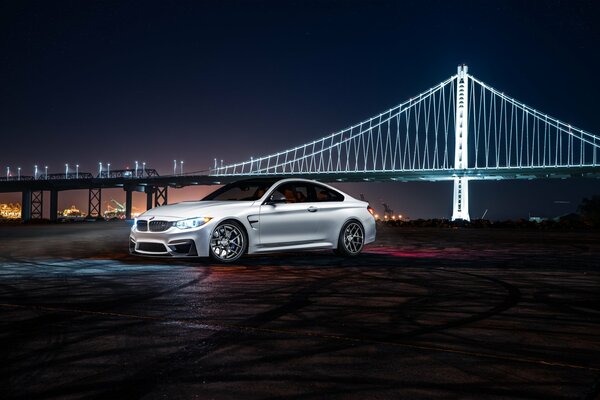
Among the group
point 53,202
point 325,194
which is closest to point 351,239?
point 325,194

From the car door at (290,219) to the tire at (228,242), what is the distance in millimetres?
305

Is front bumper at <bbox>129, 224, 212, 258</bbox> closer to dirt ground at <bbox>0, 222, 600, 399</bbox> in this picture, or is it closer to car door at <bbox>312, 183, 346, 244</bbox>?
dirt ground at <bbox>0, 222, 600, 399</bbox>

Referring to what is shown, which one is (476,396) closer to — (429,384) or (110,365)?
(429,384)

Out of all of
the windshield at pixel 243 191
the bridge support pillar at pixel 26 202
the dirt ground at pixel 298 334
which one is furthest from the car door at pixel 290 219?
the bridge support pillar at pixel 26 202

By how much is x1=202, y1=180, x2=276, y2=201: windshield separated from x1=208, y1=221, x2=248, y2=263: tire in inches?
24.3

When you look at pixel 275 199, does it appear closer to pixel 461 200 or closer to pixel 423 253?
pixel 423 253

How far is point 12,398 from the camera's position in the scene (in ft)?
9.92

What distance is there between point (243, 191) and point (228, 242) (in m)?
1.18

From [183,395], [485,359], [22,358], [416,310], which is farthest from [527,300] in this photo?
[22,358]

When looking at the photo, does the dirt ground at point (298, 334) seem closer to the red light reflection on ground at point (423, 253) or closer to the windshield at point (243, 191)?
A: the windshield at point (243, 191)

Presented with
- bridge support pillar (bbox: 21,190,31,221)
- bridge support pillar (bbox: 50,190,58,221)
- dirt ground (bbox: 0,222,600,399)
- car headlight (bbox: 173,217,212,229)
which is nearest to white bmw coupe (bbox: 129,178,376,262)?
car headlight (bbox: 173,217,212,229)

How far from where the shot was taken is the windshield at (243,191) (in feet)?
32.5

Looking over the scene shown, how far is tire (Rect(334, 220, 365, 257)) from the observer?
1041cm

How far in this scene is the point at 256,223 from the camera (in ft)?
30.9
